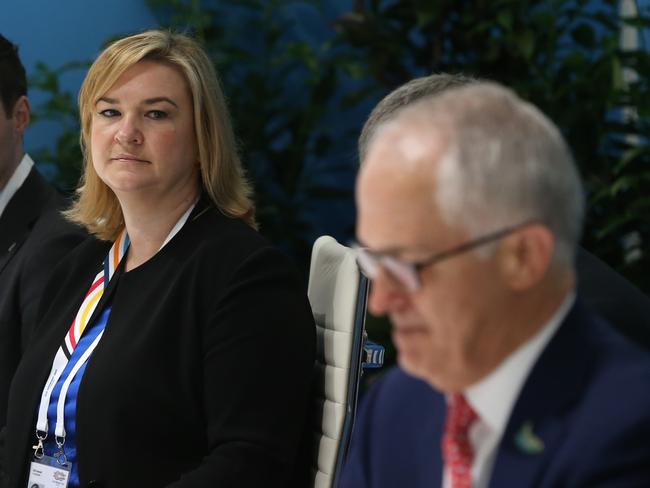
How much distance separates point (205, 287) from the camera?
2.18 m

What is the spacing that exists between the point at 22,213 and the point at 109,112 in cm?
66

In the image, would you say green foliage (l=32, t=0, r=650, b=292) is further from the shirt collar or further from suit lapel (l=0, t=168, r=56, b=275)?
the shirt collar

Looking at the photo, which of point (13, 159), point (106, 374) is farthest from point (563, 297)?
point (13, 159)

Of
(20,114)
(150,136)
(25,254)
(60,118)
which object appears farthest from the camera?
(60,118)

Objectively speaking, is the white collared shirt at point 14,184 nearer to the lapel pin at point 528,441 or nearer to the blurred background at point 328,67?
the blurred background at point 328,67

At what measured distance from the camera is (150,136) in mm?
2385

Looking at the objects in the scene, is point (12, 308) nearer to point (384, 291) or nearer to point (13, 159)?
point (13, 159)

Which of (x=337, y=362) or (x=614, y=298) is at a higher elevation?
(x=614, y=298)

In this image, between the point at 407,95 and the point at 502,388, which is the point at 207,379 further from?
the point at 502,388

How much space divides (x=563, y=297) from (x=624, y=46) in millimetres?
3741

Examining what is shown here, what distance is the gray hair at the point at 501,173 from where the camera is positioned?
3.76ft

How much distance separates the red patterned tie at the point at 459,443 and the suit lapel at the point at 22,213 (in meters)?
1.90

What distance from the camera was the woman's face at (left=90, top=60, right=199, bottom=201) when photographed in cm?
238

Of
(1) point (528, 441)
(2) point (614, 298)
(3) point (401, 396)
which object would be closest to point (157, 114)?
→ (2) point (614, 298)
